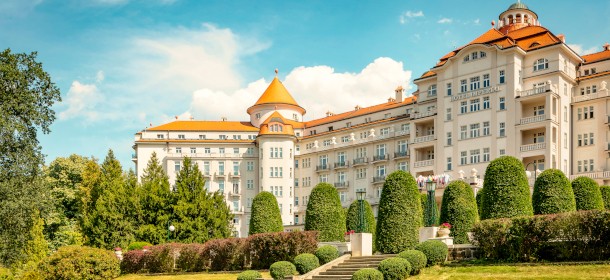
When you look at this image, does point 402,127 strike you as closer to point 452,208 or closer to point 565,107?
point 565,107

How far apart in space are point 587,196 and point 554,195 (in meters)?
5.10

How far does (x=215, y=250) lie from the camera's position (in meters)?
46.4

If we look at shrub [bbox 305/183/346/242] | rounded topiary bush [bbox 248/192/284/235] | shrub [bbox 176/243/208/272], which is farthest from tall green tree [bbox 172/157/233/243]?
shrub [bbox 305/183/346/242]

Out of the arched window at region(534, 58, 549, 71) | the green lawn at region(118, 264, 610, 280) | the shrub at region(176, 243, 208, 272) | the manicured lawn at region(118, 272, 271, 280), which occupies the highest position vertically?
the arched window at region(534, 58, 549, 71)

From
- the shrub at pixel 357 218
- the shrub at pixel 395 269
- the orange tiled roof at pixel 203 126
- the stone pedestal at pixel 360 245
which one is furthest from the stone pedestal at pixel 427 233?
the orange tiled roof at pixel 203 126

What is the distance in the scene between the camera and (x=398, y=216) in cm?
3906

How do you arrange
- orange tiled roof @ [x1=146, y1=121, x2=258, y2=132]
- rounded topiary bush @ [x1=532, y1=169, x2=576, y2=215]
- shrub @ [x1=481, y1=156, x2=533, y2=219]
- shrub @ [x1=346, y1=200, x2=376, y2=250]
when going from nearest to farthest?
shrub @ [x1=481, y1=156, x2=533, y2=219] < rounded topiary bush @ [x1=532, y1=169, x2=576, y2=215] < shrub @ [x1=346, y1=200, x2=376, y2=250] < orange tiled roof @ [x1=146, y1=121, x2=258, y2=132]

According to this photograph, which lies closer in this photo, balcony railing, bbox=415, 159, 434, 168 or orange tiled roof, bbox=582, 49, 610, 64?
orange tiled roof, bbox=582, 49, 610, 64

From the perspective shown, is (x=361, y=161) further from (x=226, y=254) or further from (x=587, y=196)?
(x=587, y=196)

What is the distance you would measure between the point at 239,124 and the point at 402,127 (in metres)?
25.7

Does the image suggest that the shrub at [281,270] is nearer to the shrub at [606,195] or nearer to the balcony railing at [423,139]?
the shrub at [606,195]

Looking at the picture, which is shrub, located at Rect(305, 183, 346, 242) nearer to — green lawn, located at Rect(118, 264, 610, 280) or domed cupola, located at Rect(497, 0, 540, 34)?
green lawn, located at Rect(118, 264, 610, 280)

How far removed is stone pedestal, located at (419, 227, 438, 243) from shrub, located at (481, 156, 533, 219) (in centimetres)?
417

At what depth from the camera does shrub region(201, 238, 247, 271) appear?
4544cm
